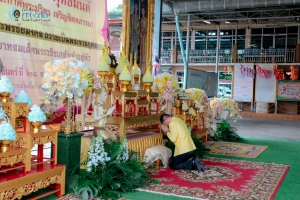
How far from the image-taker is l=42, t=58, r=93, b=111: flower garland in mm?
3793

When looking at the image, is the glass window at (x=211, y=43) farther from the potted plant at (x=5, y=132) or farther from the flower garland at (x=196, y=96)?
the potted plant at (x=5, y=132)

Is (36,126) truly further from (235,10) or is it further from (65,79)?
(235,10)

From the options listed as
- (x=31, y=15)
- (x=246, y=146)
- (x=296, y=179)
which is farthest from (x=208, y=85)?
(x=31, y=15)

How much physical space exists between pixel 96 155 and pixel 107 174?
0.76ft

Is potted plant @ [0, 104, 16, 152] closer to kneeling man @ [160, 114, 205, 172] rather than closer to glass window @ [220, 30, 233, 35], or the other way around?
kneeling man @ [160, 114, 205, 172]

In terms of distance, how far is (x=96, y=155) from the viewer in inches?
154

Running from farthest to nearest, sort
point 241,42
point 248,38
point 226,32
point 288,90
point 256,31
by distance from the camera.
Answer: point 226,32, point 241,42, point 248,38, point 256,31, point 288,90

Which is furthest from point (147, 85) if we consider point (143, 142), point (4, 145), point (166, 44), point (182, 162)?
point (166, 44)

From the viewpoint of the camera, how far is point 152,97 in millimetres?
5941

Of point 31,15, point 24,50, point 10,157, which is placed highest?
point 31,15

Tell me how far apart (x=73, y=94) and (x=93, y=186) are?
987mm

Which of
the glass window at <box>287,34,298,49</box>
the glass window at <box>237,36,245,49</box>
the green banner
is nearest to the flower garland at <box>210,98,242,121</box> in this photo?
the green banner

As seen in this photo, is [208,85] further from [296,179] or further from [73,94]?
[73,94]

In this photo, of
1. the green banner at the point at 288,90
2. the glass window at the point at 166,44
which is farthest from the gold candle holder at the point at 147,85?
the glass window at the point at 166,44
